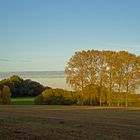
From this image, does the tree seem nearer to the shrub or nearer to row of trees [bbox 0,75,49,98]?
the shrub

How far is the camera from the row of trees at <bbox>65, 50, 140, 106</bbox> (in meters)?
81.2

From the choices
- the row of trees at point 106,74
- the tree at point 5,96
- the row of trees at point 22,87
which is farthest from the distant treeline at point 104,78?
the row of trees at point 22,87

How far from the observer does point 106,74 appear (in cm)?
A: 8212

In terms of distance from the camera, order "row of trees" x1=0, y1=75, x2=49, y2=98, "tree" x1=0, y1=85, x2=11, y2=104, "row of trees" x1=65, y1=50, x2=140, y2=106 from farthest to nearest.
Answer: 1. "row of trees" x1=0, y1=75, x2=49, y2=98
2. "tree" x1=0, y1=85, x2=11, y2=104
3. "row of trees" x1=65, y1=50, x2=140, y2=106

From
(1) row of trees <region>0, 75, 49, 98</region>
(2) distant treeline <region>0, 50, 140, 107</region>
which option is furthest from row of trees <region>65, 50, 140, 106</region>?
(1) row of trees <region>0, 75, 49, 98</region>

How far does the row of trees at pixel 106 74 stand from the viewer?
267 ft

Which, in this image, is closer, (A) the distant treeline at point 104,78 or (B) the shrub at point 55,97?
(A) the distant treeline at point 104,78

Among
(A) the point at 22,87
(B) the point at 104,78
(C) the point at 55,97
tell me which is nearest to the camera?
(B) the point at 104,78

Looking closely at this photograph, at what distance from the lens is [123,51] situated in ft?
282

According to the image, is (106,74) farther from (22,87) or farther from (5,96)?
(22,87)

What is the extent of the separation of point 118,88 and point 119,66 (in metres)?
4.97

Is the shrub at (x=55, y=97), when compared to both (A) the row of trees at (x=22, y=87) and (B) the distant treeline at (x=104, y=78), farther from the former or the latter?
(A) the row of trees at (x=22, y=87)

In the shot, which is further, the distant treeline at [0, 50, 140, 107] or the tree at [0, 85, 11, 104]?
the tree at [0, 85, 11, 104]

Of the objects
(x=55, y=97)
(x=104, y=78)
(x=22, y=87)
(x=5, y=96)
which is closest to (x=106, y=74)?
(x=104, y=78)
